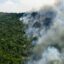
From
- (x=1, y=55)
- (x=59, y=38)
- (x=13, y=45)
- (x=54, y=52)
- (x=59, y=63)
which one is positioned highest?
(x=13, y=45)

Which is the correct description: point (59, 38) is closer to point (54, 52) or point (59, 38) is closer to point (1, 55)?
point (54, 52)

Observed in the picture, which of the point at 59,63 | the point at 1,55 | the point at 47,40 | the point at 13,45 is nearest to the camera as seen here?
the point at 59,63

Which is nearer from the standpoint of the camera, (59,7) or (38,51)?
(38,51)

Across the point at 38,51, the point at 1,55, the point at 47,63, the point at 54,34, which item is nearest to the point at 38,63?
the point at 47,63

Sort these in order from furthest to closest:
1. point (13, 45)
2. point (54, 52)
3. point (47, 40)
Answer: point (13, 45) → point (47, 40) → point (54, 52)

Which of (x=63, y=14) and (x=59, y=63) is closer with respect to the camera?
(x=59, y=63)

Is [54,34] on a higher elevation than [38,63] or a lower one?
higher

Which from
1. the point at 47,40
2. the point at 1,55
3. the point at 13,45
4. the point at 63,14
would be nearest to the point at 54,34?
the point at 47,40

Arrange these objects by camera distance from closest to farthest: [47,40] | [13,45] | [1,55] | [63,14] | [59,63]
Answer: [59,63], [47,40], [63,14], [1,55], [13,45]

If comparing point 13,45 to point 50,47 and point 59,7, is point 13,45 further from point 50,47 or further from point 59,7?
point 50,47
